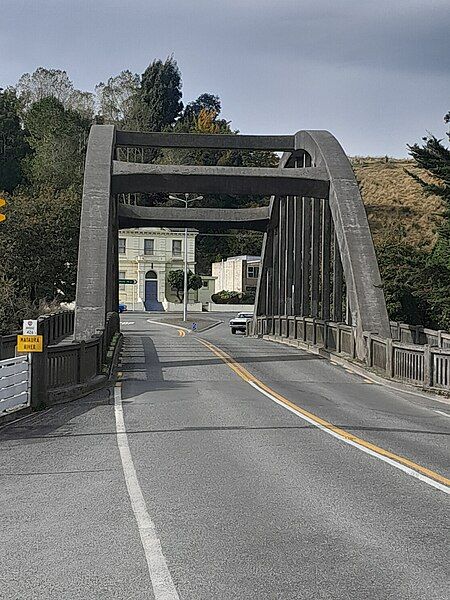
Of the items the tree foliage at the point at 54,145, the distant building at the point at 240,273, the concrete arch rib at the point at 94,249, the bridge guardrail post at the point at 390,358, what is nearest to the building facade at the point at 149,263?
the distant building at the point at 240,273

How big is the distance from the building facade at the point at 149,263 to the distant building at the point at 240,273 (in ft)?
17.8

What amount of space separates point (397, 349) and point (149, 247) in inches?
3251

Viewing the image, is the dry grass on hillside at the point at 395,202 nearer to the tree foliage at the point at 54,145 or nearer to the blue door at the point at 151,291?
the blue door at the point at 151,291

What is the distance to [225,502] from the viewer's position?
8.95 m

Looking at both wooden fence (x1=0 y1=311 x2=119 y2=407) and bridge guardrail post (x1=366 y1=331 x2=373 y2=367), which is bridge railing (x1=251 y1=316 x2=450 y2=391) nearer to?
bridge guardrail post (x1=366 y1=331 x2=373 y2=367)

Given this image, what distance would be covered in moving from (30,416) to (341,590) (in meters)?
11.8

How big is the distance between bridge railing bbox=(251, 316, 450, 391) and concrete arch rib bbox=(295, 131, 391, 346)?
3.09 ft

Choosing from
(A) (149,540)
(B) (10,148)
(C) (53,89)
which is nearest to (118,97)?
(C) (53,89)

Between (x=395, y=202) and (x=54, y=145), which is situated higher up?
(x=54, y=145)

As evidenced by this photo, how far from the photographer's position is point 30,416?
1692cm

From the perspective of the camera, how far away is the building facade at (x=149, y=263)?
104188mm

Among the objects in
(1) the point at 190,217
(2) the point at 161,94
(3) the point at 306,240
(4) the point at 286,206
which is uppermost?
(2) the point at 161,94

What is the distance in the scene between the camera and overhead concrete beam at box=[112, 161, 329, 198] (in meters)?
33.0

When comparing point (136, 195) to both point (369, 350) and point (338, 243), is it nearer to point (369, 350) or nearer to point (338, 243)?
point (338, 243)
